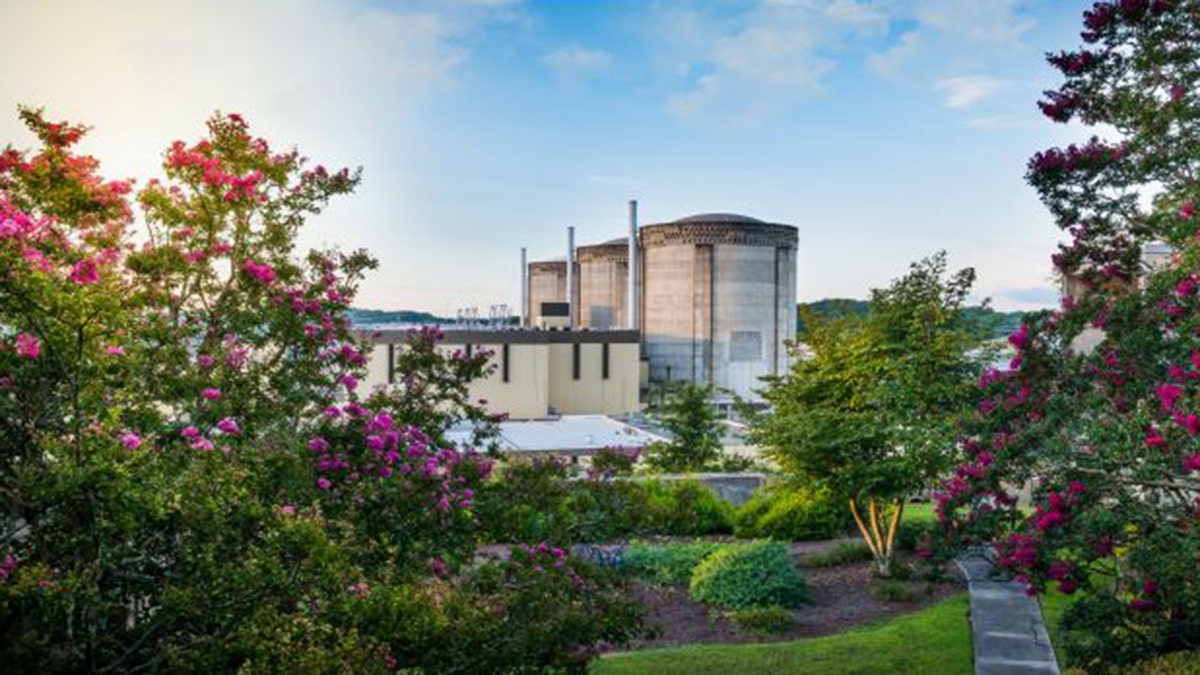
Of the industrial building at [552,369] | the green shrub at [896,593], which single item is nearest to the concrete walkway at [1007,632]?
the green shrub at [896,593]

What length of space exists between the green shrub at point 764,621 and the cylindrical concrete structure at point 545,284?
6984 centimetres

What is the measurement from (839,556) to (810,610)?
3.21 m

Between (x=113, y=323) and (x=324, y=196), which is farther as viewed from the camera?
(x=324, y=196)

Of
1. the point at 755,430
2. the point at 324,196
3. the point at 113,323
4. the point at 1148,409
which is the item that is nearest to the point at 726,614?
the point at 755,430

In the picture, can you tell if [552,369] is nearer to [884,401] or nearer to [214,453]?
[884,401]

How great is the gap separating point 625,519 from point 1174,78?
7.27 metres

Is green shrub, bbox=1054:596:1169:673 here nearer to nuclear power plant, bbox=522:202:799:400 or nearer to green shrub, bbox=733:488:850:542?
green shrub, bbox=733:488:850:542

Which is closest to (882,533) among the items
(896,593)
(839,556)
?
(839,556)

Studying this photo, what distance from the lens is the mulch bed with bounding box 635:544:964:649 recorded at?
483 inches

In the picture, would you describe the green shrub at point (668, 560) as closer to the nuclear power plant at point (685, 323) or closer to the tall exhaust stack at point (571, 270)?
the nuclear power plant at point (685, 323)

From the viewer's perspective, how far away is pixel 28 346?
20.0ft

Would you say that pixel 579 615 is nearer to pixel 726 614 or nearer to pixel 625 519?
pixel 625 519

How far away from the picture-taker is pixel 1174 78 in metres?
10.0

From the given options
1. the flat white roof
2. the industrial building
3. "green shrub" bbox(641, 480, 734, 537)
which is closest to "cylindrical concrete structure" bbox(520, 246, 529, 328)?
the industrial building
